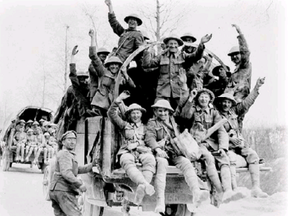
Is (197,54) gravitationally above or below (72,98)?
above

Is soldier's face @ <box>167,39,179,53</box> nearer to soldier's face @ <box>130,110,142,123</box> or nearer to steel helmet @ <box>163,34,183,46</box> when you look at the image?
steel helmet @ <box>163,34,183,46</box>

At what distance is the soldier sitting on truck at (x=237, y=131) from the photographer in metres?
6.00

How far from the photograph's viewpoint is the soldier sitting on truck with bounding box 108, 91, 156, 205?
16.2 ft

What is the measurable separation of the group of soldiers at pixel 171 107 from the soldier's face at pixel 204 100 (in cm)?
2

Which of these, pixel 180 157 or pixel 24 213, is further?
pixel 24 213

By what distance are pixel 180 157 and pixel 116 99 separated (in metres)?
1.25

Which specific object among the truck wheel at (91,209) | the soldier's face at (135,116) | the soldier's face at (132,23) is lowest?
the truck wheel at (91,209)

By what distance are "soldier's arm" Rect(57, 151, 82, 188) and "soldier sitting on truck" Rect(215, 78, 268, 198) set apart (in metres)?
2.21

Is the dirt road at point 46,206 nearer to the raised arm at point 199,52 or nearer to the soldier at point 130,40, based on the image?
the soldier at point 130,40

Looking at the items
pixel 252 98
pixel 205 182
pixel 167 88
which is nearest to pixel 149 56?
pixel 167 88

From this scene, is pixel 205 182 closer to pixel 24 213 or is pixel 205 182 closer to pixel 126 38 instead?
pixel 126 38

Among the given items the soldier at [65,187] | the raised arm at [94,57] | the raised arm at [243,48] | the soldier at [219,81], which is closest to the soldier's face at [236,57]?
the soldier at [219,81]

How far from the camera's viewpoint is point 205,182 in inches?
217

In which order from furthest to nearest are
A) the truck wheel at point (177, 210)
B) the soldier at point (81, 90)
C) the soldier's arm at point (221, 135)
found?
the soldier at point (81, 90) < the truck wheel at point (177, 210) < the soldier's arm at point (221, 135)
